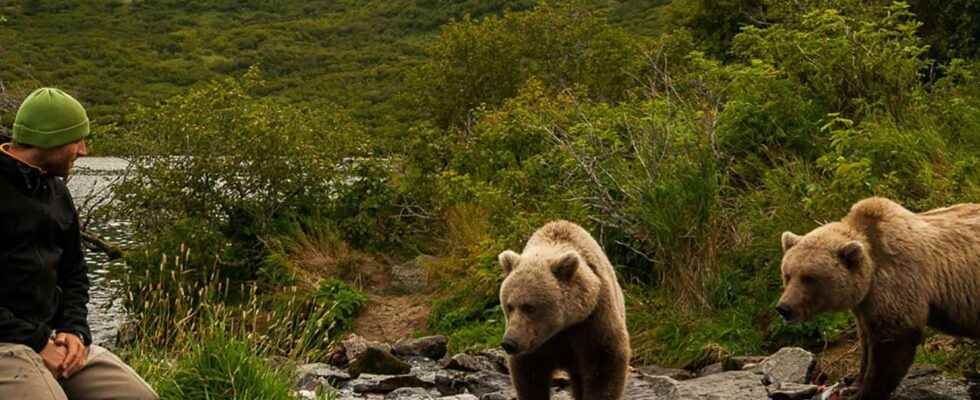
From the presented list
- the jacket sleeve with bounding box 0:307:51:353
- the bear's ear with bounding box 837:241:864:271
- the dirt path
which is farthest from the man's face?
the dirt path

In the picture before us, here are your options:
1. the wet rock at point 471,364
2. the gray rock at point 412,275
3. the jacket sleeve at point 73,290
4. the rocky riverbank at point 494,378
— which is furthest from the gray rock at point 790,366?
the gray rock at point 412,275

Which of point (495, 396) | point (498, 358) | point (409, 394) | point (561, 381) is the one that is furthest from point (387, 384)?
point (561, 381)

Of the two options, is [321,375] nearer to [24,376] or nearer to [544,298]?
[544,298]

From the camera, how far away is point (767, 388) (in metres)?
8.34

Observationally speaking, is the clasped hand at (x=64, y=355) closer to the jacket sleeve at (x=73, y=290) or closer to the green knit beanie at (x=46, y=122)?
the jacket sleeve at (x=73, y=290)

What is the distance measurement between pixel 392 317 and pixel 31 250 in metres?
10.7

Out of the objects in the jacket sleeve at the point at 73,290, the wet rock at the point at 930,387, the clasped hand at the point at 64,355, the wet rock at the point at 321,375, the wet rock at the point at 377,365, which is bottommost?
the wet rock at the point at 377,365

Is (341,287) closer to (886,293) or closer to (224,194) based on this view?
(224,194)

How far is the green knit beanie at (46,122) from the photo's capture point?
4988 mm

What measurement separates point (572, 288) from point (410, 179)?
11488mm

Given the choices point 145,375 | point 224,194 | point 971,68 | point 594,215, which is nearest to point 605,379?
point 145,375

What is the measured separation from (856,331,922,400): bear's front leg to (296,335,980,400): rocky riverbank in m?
0.52

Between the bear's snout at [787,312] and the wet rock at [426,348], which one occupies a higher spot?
the bear's snout at [787,312]

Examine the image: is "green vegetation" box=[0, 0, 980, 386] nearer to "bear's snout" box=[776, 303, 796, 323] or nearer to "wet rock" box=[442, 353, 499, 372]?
"wet rock" box=[442, 353, 499, 372]
